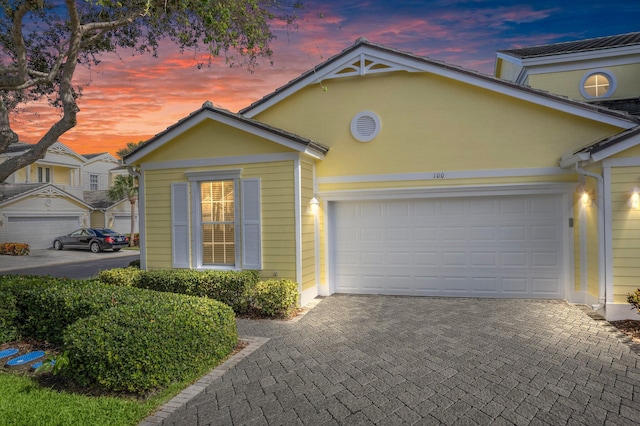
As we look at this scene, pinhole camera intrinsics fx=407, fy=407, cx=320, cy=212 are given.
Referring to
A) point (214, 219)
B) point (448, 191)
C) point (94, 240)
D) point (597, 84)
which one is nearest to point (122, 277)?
point (214, 219)

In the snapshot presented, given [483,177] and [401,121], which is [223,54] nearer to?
[401,121]

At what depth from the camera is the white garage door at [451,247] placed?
9.23 metres

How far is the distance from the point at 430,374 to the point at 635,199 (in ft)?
17.7

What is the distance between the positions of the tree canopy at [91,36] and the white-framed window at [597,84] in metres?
8.90

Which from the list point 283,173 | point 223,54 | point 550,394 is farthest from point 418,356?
point 223,54

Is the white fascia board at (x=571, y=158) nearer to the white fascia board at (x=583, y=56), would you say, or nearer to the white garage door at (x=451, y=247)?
the white garage door at (x=451, y=247)

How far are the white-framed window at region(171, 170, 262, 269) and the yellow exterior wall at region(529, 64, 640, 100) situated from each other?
30.6 ft

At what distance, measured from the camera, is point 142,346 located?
15.7ft

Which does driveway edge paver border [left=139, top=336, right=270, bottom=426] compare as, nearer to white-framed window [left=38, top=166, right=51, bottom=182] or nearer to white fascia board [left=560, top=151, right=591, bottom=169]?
white fascia board [left=560, top=151, right=591, bottom=169]

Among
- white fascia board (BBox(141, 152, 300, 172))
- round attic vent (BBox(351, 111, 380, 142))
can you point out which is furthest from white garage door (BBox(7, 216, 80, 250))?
round attic vent (BBox(351, 111, 380, 142))

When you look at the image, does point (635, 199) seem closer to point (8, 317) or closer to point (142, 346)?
point (142, 346)

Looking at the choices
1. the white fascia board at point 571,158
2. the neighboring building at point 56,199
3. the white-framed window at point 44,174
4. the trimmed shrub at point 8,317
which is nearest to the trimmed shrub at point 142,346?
the trimmed shrub at point 8,317

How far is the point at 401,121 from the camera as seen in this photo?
9.95 metres

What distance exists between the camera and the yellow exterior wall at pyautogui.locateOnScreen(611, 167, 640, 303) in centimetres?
751
